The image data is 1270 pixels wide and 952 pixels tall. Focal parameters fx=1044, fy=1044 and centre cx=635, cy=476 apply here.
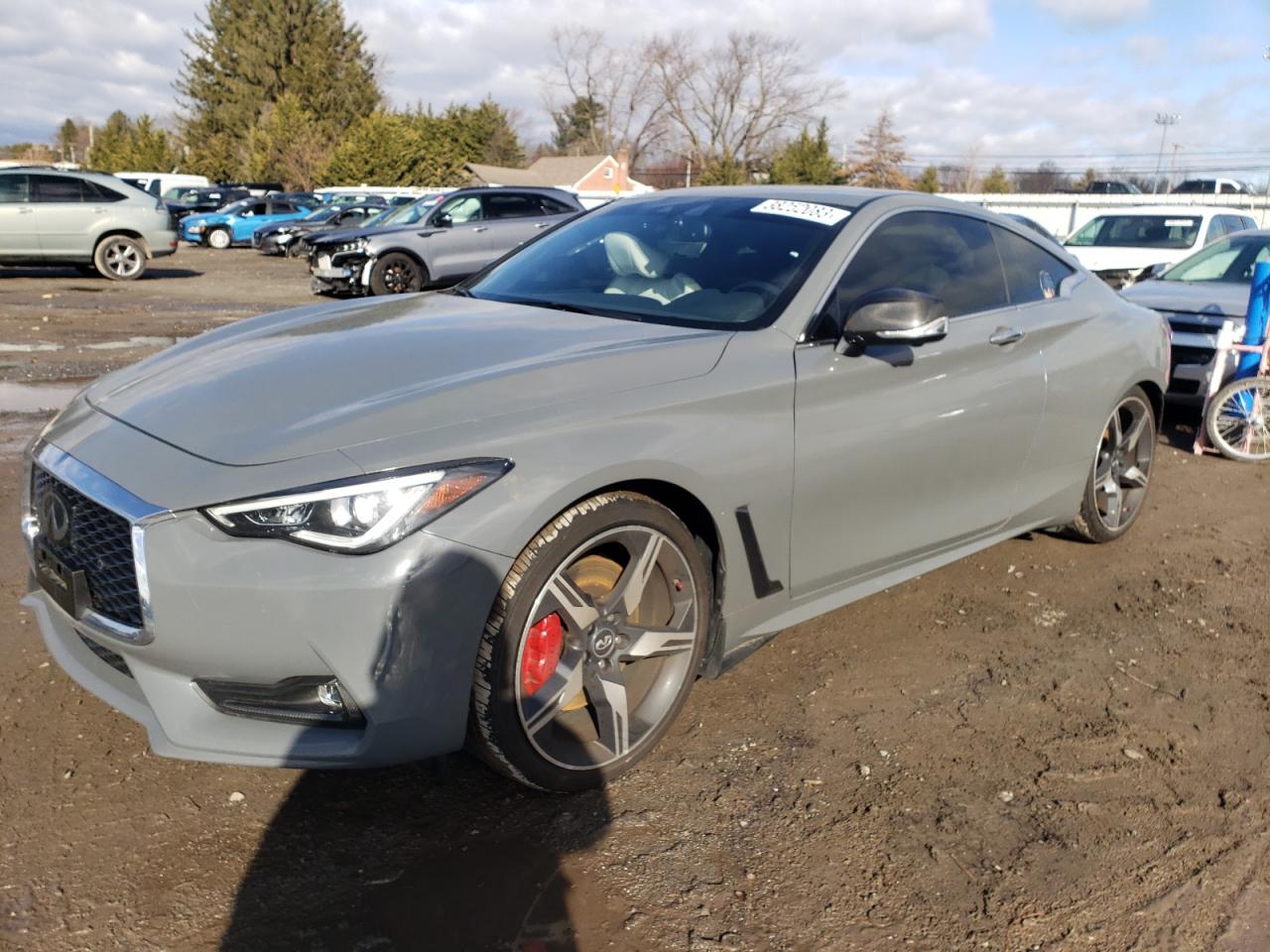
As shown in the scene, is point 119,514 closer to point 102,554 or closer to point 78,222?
point 102,554

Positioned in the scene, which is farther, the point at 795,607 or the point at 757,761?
the point at 795,607

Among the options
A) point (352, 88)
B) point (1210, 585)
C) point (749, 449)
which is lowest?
point (1210, 585)

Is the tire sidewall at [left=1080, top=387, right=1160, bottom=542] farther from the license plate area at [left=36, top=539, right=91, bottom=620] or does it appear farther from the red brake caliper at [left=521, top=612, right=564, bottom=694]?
the license plate area at [left=36, top=539, right=91, bottom=620]

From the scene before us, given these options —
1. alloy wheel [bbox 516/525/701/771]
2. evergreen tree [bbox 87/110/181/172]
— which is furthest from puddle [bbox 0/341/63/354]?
evergreen tree [bbox 87/110/181/172]

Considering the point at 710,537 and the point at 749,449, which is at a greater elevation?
the point at 749,449

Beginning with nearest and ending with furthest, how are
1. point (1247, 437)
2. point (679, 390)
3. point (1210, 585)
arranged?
point (679, 390) < point (1210, 585) < point (1247, 437)

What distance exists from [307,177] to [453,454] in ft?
182

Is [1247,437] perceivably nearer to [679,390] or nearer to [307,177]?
[679,390]

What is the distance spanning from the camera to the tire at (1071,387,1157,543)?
4941 mm

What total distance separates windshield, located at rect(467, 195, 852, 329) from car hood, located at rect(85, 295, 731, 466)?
0.75 feet

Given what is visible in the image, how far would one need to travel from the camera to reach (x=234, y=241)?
31156 mm

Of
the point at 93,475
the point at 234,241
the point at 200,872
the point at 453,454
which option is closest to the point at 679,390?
the point at 453,454

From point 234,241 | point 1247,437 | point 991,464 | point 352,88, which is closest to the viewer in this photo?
point 991,464

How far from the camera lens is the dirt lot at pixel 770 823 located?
7.88ft
